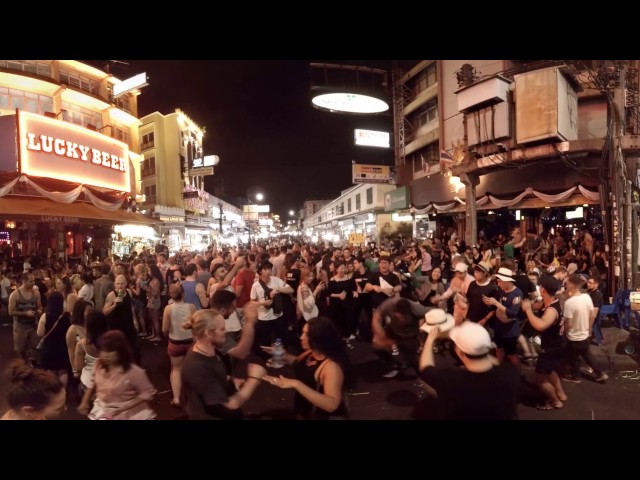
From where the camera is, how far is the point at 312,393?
120 inches

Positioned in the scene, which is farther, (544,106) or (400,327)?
(544,106)

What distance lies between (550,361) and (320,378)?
11.8ft

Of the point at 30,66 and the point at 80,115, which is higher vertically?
the point at 30,66

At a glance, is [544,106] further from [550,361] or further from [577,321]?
[550,361]

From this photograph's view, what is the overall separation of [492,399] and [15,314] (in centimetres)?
739

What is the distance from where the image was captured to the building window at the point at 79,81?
870 inches

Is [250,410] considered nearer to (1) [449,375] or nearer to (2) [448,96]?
(1) [449,375]

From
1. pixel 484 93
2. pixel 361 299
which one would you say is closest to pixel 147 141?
pixel 484 93

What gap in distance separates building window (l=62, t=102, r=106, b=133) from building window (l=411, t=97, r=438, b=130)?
2063 cm

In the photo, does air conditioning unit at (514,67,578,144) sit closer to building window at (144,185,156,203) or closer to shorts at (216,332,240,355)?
shorts at (216,332,240,355)

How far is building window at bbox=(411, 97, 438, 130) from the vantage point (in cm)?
2300

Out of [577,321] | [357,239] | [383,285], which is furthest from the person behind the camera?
[357,239]

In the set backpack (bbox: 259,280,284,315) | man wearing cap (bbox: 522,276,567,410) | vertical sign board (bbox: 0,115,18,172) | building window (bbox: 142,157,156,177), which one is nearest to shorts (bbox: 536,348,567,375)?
man wearing cap (bbox: 522,276,567,410)

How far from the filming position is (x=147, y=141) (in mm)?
33781
